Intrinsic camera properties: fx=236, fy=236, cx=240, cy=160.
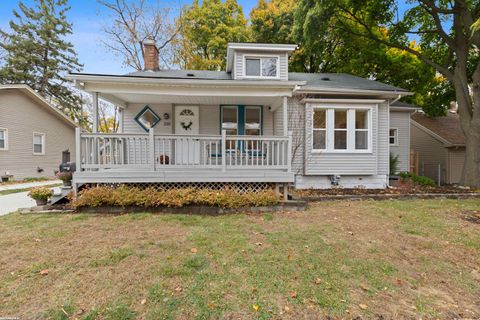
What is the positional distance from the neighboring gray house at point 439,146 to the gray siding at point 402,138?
439 centimetres

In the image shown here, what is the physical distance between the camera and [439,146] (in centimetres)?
1496

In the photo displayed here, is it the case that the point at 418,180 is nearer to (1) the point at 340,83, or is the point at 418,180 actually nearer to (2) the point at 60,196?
(1) the point at 340,83

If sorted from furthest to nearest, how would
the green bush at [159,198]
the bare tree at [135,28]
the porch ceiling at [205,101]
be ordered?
1. the bare tree at [135,28]
2. the porch ceiling at [205,101]
3. the green bush at [159,198]

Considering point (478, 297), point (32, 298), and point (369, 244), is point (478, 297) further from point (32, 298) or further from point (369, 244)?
point (32, 298)

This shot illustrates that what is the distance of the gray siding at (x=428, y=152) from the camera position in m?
14.9

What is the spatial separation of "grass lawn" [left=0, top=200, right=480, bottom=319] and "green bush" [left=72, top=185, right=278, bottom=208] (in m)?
0.49

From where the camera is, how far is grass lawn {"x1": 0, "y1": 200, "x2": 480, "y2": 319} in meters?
2.44

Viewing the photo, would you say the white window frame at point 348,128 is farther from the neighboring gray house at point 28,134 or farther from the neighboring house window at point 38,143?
the neighboring house window at point 38,143

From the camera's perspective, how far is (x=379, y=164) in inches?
367

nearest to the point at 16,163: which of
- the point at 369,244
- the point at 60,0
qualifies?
the point at 369,244

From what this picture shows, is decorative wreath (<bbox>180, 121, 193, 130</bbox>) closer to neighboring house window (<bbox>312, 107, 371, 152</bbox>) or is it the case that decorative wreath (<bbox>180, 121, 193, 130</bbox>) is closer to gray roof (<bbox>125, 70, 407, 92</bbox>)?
gray roof (<bbox>125, 70, 407, 92</bbox>)

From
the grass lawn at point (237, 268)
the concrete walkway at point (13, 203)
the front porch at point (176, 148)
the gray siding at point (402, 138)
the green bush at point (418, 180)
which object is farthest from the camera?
the gray siding at point (402, 138)

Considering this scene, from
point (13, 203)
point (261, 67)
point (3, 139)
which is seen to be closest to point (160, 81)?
point (261, 67)

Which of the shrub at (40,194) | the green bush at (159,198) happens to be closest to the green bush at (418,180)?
the green bush at (159,198)
